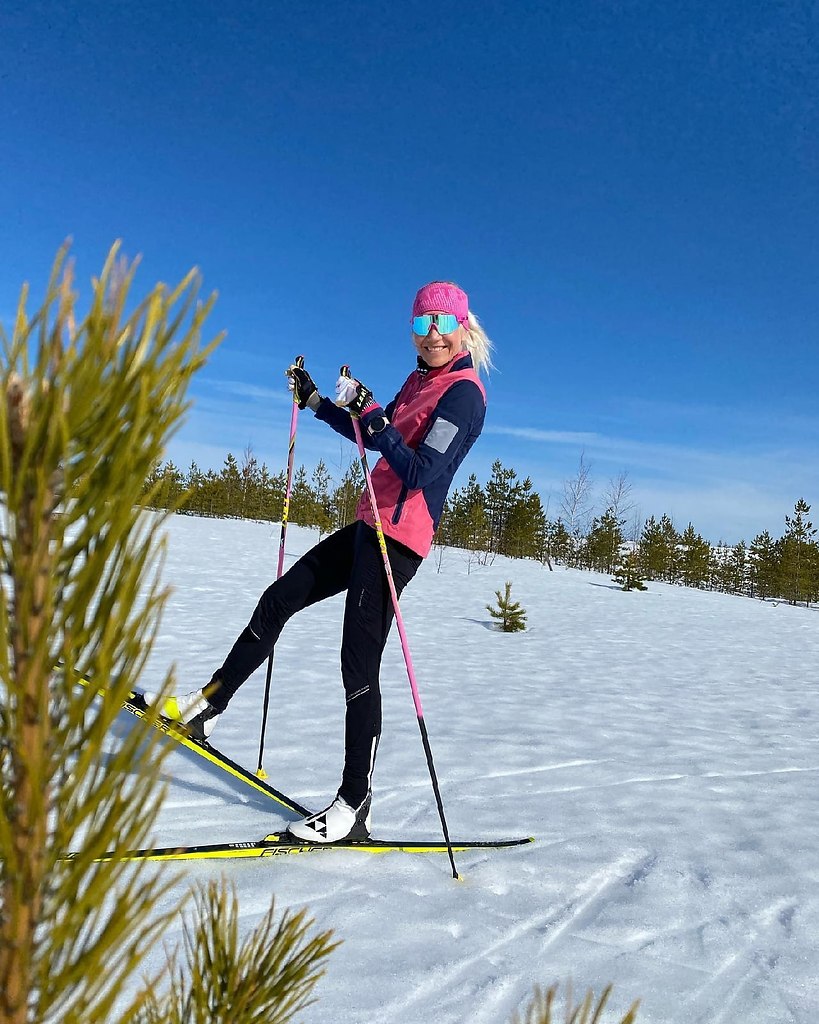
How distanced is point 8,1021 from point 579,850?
303 cm

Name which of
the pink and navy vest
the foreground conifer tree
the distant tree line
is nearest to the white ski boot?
the pink and navy vest

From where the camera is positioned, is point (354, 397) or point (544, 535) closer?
point (354, 397)

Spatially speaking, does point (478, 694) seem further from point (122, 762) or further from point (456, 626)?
point (122, 762)

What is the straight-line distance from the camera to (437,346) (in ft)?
10.00

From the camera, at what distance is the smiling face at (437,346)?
3026mm

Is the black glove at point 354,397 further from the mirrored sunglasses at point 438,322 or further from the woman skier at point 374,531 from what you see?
the mirrored sunglasses at point 438,322

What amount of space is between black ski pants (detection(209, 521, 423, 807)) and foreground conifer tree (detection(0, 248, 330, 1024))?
2096 millimetres

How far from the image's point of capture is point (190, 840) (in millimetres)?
2818

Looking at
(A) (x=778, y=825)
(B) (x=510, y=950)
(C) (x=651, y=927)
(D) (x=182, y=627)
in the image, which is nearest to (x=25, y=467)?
(B) (x=510, y=950)

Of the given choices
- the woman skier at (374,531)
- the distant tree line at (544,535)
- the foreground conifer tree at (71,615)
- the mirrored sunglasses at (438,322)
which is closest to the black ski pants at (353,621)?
the woman skier at (374,531)

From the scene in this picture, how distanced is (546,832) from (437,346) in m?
2.44

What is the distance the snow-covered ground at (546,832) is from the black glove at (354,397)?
189 centimetres

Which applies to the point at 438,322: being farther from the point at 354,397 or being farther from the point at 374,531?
the point at 374,531

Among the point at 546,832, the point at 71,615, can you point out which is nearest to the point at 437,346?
the point at 546,832
